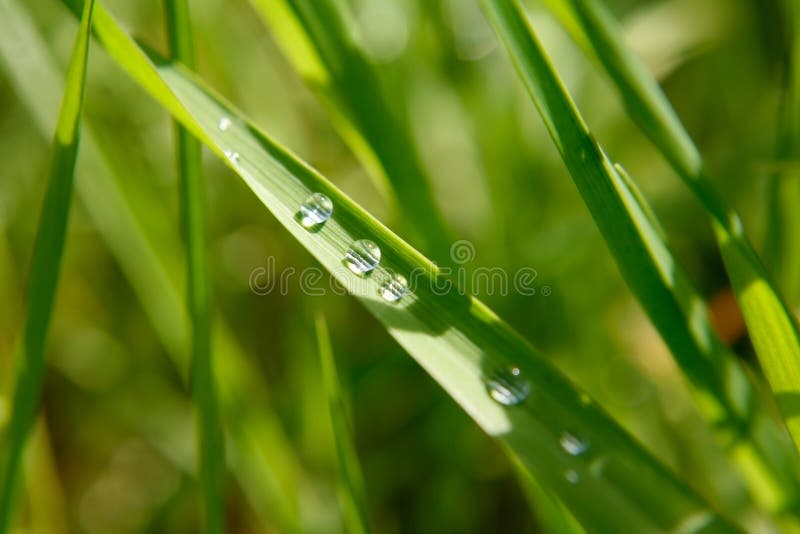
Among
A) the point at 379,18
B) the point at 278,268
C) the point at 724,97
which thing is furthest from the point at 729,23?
the point at 278,268

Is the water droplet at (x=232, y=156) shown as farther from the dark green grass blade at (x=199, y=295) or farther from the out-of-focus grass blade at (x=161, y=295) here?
the out-of-focus grass blade at (x=161, y=295)

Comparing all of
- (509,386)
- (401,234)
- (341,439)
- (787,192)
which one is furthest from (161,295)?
(787,192)

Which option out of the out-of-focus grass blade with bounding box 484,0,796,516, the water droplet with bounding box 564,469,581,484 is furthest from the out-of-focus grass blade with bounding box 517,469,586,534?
the out-of-focus grass blade with bounding box 484,0,796,516

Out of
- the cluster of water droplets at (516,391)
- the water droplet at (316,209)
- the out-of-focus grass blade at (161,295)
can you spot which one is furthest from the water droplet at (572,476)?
the out-of-focus grass blade at (161,295)

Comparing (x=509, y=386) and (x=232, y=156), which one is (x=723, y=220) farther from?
(x=232, y=156)

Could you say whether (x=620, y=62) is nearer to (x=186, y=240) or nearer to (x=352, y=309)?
(x=186, y=240)

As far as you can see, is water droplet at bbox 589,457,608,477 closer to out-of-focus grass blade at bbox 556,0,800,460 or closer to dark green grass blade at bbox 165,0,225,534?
out-of-focus grass blade at bbox 556,0,800,460
